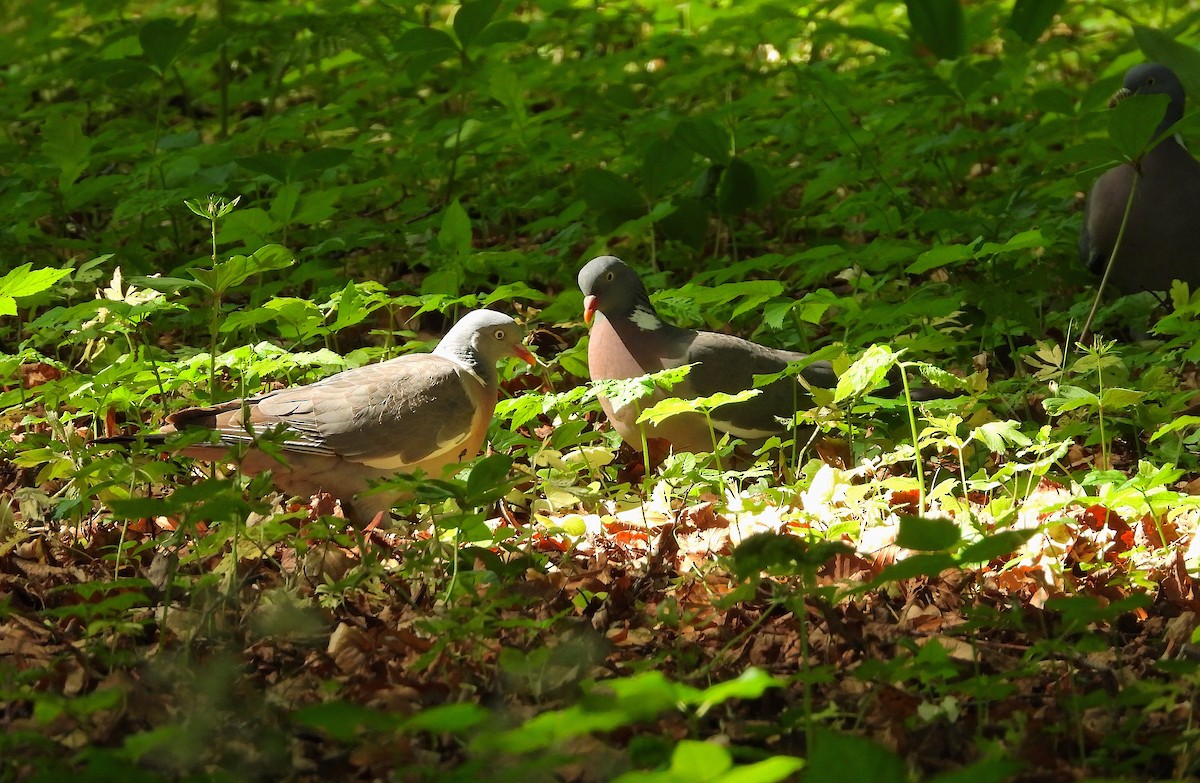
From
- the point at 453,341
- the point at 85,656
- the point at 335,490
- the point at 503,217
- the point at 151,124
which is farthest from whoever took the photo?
the point at 151,124

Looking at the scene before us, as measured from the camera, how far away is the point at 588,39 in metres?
8.87

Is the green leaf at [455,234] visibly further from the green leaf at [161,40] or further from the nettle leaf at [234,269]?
the green leaf at [161,40]

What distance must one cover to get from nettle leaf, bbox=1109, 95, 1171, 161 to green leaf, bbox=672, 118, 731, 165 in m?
2.15

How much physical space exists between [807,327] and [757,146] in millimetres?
2131

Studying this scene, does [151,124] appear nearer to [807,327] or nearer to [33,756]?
[807,327]

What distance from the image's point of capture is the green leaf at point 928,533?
2.28m

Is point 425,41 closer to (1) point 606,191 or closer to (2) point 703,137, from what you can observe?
(1) point 606,191

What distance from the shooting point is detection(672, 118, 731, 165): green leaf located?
5.61 metres

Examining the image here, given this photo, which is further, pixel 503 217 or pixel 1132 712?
pixel 503 217

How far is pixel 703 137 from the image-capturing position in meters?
5.62

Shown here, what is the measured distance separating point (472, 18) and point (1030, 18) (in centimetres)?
304

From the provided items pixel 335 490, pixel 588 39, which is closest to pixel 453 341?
pixel 335 490

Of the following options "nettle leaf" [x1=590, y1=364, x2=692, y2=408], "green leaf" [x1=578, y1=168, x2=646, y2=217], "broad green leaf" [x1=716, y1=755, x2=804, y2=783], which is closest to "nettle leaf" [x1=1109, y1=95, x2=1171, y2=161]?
"nettle leaf" [x1=590, y1=364, x2=692, y2=408]

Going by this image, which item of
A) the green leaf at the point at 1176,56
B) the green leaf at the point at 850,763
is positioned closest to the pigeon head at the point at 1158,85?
the green leaf at the point at 1176,56
